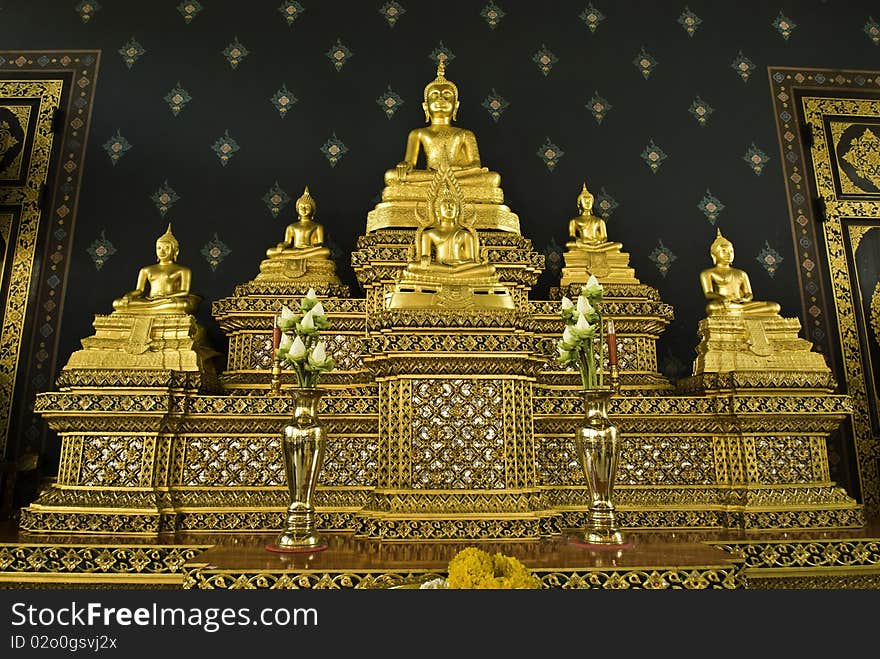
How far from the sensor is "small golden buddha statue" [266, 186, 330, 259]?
3.98 meters

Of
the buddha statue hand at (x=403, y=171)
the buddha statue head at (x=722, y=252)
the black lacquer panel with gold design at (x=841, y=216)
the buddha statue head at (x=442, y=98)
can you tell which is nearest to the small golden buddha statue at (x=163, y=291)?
the buddha statue hand at (x=403, y=171)

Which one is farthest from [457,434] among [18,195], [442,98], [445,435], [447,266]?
[18,195]

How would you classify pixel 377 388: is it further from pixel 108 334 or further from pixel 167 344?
pixel 108 334

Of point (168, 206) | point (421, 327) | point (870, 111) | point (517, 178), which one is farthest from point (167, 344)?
point (870, 111)

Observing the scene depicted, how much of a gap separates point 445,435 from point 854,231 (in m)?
3.76

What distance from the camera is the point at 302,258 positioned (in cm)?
396

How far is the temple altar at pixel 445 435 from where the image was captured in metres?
2.55

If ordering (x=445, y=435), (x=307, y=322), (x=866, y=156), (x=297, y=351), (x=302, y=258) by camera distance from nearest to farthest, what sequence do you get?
1. (x=297, y=351)
2. (x=307, y=322)
3. (x=445, y=435)
4. (x=302, y=258)
5. (x=866, y=156)

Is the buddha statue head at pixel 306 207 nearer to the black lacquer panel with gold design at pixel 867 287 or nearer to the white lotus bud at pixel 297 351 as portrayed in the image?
the white lotus bud at pixel 297 351

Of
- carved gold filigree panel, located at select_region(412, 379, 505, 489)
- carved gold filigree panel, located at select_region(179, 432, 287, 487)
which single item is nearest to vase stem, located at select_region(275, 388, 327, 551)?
carved gold filigree panel, located at select_region(412, 379, 505, 489)

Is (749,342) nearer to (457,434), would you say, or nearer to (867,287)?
(457,434)

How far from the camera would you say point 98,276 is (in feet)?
14.1

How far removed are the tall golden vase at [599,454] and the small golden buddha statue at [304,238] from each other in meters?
2.21

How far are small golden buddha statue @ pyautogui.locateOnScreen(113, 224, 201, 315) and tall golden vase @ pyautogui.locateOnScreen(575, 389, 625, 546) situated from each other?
2194 millimetres
